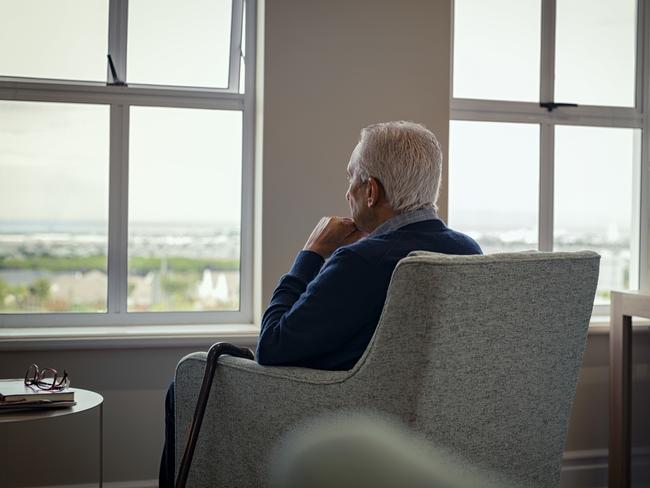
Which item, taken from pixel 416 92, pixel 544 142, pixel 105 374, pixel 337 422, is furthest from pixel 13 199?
pixel 544 142

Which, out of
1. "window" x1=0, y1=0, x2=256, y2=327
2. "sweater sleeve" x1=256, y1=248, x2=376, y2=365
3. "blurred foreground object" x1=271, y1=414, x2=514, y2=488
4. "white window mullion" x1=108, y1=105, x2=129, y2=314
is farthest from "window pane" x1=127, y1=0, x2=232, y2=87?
"blurred foreground object" x1=271, y1=414, x2=514, y2=488

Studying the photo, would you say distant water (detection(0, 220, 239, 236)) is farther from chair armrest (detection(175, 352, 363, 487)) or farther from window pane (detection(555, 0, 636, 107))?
window pane (detection(555, 0, 636, 107))

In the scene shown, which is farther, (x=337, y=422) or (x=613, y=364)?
(x=613, y=364)

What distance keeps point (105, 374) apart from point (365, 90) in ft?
5.19

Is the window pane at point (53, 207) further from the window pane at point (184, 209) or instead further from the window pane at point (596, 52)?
the window pane at point (596, 52)

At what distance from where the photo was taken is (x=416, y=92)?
3369 millimetres

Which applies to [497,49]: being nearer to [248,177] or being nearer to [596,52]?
[596,52]

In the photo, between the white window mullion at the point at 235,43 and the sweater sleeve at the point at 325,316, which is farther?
the white window mullion at the point at 235,43

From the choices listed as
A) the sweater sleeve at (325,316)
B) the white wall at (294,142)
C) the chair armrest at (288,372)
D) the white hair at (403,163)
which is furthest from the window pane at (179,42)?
the sweater sleeve at (325,316)

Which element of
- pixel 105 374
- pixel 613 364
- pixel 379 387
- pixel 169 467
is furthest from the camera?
pixel 613 364

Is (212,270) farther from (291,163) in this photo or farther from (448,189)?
(448,189)

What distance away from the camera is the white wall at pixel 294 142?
3059 mm

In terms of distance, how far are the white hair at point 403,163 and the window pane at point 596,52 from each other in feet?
Answer: 6.81

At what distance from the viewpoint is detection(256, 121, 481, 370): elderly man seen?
1.80m
